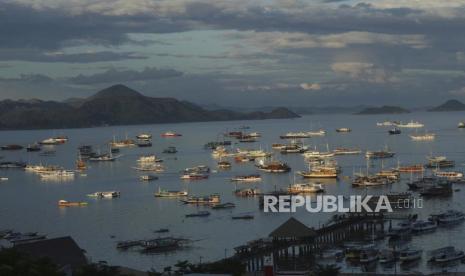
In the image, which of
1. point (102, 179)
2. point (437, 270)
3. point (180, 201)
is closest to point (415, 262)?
point (437, 270)

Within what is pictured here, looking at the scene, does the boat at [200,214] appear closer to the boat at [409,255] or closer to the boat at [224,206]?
the boat at [224,206]

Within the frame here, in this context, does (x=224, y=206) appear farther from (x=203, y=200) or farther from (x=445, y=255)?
(x=445, y=255)

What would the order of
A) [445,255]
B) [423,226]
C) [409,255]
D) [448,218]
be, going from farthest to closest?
[448,218] < [423,226] < [409,255] < [445,255]

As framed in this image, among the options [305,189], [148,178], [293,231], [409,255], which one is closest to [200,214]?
[305,189]

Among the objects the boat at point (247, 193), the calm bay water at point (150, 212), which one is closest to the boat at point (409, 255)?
the calm bay water at point (150, 212)

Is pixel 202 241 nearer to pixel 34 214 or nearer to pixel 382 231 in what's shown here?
pixel 382 231
